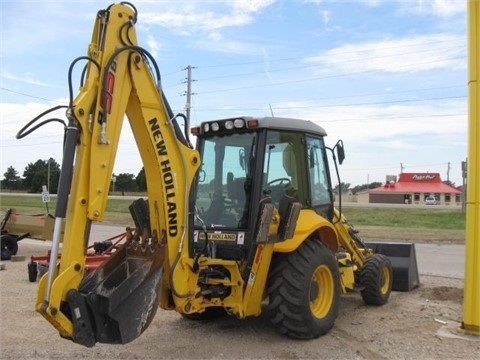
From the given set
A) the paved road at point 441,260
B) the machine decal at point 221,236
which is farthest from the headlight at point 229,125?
the paved road at point 441,260

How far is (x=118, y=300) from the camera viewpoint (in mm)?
4527

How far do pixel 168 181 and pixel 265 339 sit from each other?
2.17 m

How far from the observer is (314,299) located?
6.28 meters

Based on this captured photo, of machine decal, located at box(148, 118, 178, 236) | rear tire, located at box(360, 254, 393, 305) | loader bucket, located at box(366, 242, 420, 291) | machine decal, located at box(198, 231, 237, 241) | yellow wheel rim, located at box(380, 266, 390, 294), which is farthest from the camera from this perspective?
loader bucket, located at box(366, 242, 420, 291)

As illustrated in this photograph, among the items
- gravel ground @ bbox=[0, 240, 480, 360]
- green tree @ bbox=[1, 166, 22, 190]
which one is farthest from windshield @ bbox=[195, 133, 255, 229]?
green tree @ bbox=[1, 166, 22, 190]

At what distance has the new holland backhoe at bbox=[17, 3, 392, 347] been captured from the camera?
446 cm

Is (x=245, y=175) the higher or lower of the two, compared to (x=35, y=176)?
lower

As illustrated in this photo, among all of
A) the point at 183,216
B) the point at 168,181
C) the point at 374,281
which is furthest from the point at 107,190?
the point at 374,281

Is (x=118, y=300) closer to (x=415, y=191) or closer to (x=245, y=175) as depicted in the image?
(x=245, y=175)

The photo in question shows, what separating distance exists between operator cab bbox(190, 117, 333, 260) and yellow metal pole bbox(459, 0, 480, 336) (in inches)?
71.0

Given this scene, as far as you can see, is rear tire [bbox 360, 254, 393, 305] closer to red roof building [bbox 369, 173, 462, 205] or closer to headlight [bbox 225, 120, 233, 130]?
headlight [bbox 225, 120, 233, 130]

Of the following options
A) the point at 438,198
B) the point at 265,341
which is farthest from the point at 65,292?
the point at 438,198

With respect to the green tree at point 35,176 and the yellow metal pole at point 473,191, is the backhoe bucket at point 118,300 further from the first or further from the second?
the green tree at point 35,176

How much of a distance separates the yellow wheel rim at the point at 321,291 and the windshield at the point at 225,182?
1.05 meters
